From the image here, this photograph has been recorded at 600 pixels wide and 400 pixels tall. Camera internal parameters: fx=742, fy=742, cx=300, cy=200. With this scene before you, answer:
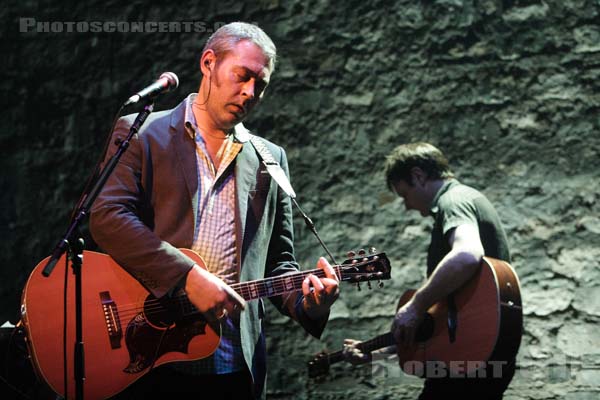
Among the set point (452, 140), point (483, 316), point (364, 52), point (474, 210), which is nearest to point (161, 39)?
point (364, 52)

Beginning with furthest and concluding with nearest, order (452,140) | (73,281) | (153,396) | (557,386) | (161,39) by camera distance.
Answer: (161,39) → (452,140) → (557,386) → (73,281) → (153,396)

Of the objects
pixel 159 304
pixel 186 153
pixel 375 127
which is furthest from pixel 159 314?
pixel 375 127

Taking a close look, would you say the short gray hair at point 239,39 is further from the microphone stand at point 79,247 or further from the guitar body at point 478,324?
the guitar body at point 478,324

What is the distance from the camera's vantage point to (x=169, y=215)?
2.58m

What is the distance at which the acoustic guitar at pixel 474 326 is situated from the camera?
3949 millimetres

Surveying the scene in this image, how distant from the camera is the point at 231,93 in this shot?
8.79 ft

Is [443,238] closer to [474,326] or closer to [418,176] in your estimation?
[418,176]

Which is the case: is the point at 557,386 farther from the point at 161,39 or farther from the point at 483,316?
the point at 161,39

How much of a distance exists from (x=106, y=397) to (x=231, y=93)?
3.78 feet

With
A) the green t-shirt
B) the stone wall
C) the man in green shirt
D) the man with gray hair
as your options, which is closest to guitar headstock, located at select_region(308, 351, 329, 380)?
the man in green shirt

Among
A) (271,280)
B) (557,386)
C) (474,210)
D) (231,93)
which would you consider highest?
(231,93)

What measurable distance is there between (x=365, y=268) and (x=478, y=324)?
1435 millimetres

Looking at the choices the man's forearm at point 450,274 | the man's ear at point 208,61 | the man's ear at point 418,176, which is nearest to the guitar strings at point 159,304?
the man's ear at point 208,61

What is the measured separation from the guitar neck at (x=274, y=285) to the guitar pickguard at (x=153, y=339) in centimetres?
18
